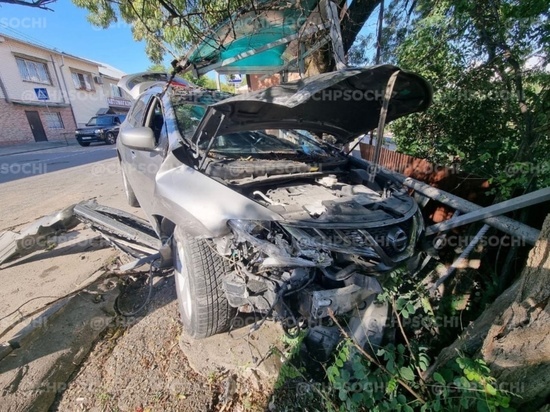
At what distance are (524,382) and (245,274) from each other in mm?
1439

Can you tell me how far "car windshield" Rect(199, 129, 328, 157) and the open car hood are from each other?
24 centimetres

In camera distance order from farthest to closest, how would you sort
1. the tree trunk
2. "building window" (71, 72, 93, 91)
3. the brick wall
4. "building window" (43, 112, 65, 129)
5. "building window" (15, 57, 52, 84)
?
1. "building window" (71, 72, 93, 91)
2. "building window" (43, 112, 65, 129)
3. "building window" (15, 57, 52, 84)
4. the brick wall
5. the tree trunk

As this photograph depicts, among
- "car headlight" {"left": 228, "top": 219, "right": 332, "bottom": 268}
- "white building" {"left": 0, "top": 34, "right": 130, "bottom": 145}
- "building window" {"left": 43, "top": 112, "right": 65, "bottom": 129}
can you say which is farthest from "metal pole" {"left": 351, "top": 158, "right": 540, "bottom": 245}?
"building window" {"left": 43, "top": 112, "right": 65, "bottom": 129}

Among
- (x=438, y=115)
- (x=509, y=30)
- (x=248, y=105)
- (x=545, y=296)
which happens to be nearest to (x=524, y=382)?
A: (x=545, y=296)

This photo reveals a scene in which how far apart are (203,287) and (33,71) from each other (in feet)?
76.3

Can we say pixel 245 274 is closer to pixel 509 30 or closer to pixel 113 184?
pixel 509 30

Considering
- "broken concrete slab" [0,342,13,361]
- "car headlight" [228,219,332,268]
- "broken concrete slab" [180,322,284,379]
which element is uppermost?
"car headlight" [228,219,332,268]

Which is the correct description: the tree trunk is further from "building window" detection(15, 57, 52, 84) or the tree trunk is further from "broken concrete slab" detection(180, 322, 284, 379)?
"building window" detection(15, 57, 52, 84)

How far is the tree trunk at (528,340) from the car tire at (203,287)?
1575 millimetres

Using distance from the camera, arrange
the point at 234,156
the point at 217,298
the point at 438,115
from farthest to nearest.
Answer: the point at 438,115
the point at 234,156
the point at 217,298

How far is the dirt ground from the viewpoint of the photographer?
1843mm

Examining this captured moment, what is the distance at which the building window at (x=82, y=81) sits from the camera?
20.8 meters

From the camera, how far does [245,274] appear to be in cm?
175

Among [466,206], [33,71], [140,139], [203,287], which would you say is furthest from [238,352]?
[33,71]
